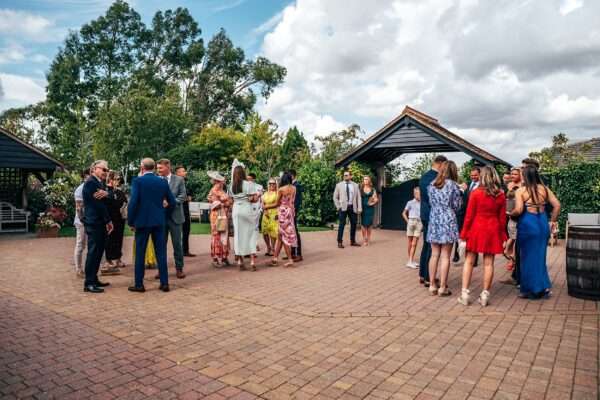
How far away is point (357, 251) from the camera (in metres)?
10.9

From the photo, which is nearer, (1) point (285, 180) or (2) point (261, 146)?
(1) point (285, 180)

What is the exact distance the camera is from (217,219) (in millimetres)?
8391

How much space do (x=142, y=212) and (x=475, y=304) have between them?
16.1 ft

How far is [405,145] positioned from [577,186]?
17.3 feet

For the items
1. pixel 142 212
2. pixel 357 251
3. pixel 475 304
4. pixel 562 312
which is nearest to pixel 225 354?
pixel 142 212

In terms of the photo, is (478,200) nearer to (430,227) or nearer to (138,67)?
(430,227)

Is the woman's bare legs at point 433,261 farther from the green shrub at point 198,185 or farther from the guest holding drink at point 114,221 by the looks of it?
the green shrub at point 198,185

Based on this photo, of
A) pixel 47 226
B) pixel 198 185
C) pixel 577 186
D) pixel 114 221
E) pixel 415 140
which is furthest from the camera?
pixel 198 185

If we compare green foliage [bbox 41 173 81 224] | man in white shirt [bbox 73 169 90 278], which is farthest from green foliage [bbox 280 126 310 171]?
man in white shirt [bbox 73 169 90 278]

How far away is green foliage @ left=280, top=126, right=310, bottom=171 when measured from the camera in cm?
3143

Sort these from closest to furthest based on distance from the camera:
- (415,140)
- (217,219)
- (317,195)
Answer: (217,219), (415,140), (317,195)

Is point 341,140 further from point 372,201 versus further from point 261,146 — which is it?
point 372,201

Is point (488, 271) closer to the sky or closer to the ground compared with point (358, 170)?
closer to the ground

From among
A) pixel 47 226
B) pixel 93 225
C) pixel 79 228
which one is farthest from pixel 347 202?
pixel 47 226
